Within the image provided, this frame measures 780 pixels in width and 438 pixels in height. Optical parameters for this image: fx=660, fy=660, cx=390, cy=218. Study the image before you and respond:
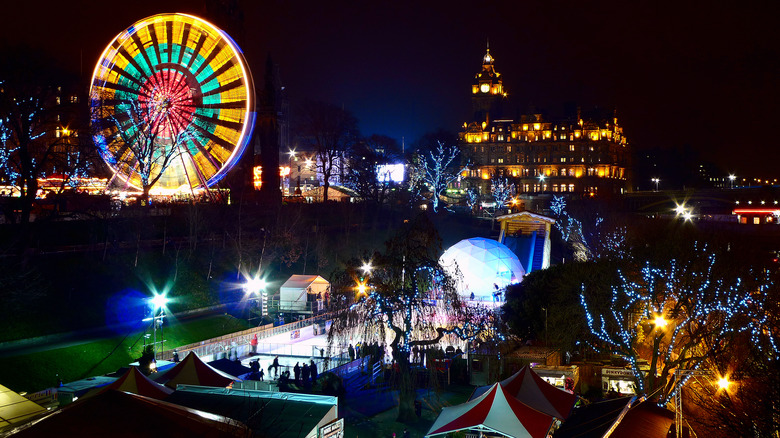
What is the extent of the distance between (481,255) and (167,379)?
959 inches

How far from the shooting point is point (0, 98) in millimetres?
29125

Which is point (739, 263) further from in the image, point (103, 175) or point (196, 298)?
point (103, 175)

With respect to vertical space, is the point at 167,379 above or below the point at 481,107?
below

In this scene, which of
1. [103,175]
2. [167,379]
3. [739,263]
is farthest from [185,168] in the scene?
[739,263]

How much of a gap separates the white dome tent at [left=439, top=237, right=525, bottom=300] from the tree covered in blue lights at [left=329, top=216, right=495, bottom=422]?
17.7 metres

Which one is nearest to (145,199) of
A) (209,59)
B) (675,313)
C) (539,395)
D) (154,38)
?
(209,59)

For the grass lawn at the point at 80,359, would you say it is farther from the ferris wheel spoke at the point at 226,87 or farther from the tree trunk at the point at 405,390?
the ferris wheel spoke at the point at 226,87

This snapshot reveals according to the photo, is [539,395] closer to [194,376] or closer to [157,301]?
[194,376]

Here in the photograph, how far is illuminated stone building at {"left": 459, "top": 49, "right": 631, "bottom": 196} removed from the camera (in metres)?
Result: 118

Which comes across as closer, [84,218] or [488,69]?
[84,218]

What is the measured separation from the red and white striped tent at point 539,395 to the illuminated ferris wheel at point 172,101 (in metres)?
25.3

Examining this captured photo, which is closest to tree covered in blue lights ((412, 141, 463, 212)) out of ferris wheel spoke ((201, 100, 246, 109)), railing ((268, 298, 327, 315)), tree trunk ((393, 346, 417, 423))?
ferris wheel spoke ((201, 100, 246, 109))

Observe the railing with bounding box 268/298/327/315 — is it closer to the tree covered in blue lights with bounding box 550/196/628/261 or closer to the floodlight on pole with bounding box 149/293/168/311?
the floodlight on pole with bounding box 149/293/168/311

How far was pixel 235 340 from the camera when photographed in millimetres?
26750
